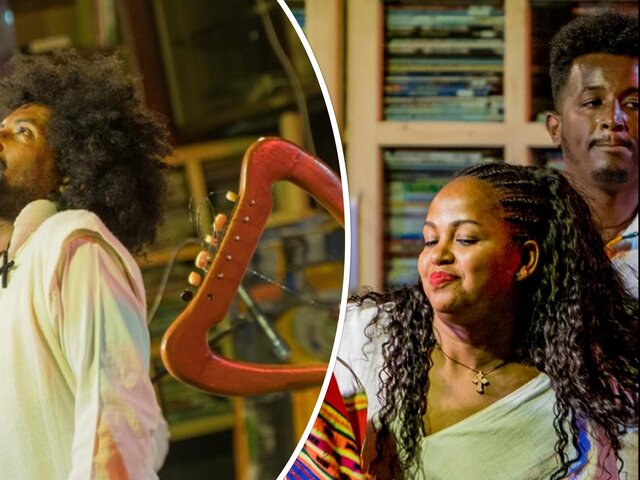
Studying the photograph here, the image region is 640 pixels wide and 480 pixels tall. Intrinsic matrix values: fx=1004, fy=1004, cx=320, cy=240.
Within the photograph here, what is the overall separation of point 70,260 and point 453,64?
611 mm

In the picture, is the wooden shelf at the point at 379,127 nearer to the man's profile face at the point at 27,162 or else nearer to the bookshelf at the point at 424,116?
the bookshelf at the point at 424,116

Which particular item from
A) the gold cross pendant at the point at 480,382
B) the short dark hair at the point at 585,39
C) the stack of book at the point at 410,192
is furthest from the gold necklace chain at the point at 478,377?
the short dark hair at the point at 585,39

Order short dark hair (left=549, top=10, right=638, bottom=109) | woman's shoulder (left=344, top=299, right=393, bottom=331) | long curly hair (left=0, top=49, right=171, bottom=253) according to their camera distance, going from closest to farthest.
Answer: long curly hair (left=0, top=49, right=171, bottom=253), woman's shoulder (left=344, top=299, right=393, bottom=331), short dark hair (left=549, top=10, right=638, bottom=109)

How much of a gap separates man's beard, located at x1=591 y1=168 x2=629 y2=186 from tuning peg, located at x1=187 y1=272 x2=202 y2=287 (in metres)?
0.61

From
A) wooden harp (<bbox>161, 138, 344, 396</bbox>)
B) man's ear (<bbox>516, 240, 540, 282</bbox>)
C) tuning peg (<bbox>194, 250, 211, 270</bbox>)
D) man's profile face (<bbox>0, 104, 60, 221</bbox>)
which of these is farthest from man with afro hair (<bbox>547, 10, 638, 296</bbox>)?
man's profile face (<bbox>0, 104, 60, 221</bbox>)

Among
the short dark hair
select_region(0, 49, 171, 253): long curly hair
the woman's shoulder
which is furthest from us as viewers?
the short dark hair

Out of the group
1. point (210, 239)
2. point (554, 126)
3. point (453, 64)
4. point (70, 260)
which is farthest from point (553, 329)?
point (70, 260)

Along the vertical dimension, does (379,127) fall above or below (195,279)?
above

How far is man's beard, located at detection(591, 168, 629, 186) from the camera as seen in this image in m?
1.47

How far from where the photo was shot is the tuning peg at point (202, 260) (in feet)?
4.04

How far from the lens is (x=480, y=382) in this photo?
139cm

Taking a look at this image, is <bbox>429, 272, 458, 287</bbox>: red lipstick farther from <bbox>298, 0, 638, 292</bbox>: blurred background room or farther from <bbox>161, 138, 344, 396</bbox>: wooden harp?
<bbox>161, 138, 344, 396</bbox>: wooden harp

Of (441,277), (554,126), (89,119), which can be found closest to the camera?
(89,119)

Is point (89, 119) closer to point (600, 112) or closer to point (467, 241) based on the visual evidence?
point (467, 241)
